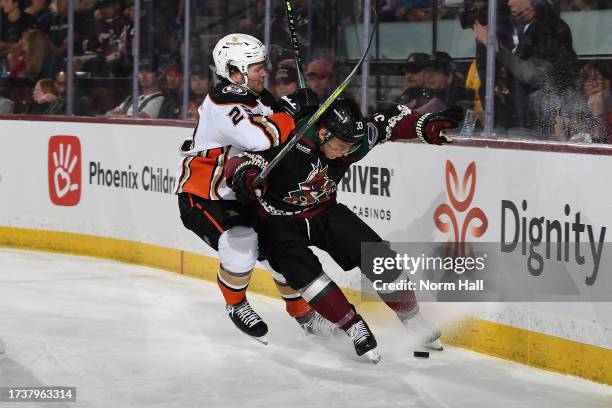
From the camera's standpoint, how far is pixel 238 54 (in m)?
4.93

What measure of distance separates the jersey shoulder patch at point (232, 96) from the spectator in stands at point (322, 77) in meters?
1.47

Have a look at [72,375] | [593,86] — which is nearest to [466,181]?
[593,86]

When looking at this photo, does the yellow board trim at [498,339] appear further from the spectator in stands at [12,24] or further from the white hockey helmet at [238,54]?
the spectator in stands at [12,24]

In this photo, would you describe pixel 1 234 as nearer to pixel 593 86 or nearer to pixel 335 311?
pixel 335 311

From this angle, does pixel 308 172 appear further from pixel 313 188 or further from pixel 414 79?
pixel 414 79

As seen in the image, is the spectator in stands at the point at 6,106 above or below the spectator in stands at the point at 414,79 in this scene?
below

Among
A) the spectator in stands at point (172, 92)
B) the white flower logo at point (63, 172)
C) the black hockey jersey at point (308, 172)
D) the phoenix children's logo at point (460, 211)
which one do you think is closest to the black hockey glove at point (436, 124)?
the black hockey jersey at point (308, 172)

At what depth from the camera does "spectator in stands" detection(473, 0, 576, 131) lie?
4.91 metres

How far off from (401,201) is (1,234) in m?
3.70

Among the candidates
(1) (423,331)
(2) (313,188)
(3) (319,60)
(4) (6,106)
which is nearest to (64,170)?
(4) (6,106)

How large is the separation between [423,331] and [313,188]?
755 millimetres

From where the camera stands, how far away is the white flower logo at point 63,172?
8.10m

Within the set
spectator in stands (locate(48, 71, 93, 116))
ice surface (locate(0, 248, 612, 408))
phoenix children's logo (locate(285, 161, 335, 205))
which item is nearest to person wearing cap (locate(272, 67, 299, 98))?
ice surface (locate(0, 248, 612, 408))

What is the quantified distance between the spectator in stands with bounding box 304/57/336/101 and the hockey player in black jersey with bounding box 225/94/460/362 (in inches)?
50.2
